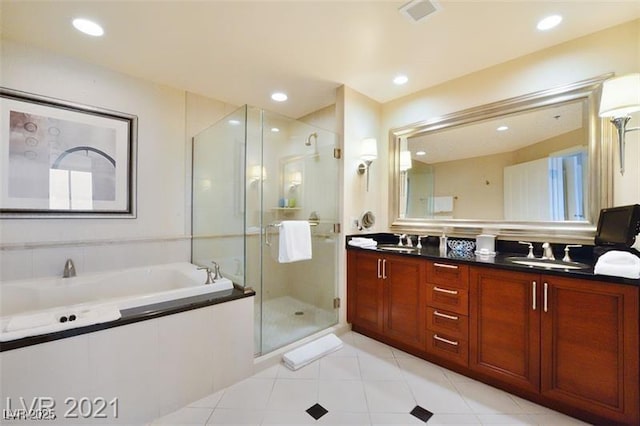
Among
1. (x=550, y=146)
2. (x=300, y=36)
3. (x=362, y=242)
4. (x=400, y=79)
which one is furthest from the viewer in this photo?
(x=362, y=242)

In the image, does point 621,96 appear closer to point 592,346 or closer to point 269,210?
point 592,346

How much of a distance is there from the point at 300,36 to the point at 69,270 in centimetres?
257

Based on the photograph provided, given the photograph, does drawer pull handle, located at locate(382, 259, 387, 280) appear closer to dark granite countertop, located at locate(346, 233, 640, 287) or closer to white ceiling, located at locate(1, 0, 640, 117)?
dark granite countertop, located at locate(346, 233, 640, 287)

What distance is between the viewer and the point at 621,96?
152 centimetres

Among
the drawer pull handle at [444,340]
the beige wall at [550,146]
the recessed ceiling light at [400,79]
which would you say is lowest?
the drawer pull handle at [444,340]

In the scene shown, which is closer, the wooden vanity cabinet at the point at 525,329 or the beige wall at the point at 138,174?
the wooden vanity cabinet at the point at 525,329

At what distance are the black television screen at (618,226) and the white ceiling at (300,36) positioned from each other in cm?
125

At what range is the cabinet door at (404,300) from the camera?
212 cm

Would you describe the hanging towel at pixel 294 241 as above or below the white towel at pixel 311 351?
above

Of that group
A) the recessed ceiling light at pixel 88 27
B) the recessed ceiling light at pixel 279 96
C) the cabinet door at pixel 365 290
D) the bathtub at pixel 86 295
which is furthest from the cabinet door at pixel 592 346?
the recessed ceiling light at pixel 88 27

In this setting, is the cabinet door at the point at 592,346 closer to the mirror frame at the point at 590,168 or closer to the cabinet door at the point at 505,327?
the cabinet door at the point at 505,327

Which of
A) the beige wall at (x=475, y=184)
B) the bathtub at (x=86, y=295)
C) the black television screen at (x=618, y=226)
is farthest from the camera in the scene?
the beige wall at (x=475, y=184)

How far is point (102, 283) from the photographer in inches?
86.4

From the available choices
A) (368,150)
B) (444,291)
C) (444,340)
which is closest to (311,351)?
(444,340)
